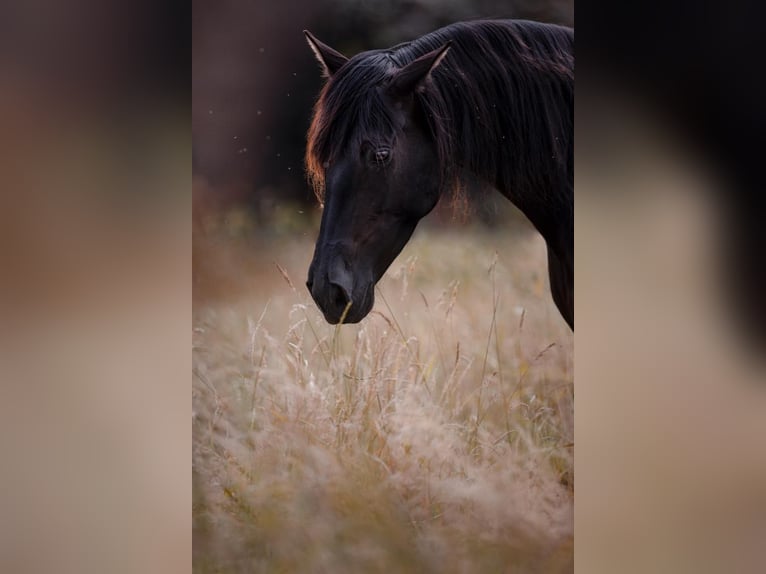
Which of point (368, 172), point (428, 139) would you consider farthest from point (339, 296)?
point (428, 139)

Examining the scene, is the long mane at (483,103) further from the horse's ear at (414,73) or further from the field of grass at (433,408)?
the field of grass at (433,408)

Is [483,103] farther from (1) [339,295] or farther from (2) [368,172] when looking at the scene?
(1) [339,295]

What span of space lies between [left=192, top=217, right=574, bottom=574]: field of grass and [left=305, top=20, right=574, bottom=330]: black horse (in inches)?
3.0

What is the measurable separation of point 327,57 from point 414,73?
0.86 ft

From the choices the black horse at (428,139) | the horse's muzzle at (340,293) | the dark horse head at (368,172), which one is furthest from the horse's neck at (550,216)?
the horse's muzzle at (340,293)

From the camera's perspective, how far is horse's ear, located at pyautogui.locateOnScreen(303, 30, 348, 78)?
2.27 m

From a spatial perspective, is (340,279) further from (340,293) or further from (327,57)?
(327,57)

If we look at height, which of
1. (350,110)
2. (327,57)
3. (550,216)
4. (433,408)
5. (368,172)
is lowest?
(433,408)

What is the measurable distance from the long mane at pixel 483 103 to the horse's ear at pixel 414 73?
0.9 inches

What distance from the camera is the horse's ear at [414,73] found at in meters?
2.21

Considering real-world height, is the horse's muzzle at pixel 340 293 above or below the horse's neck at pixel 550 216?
below

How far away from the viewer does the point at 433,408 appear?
2271 millimetres

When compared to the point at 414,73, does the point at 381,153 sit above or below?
below

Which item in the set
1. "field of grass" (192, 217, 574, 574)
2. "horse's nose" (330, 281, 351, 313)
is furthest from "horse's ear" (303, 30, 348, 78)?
"horse's nose" (330, 281, 351, 313)
